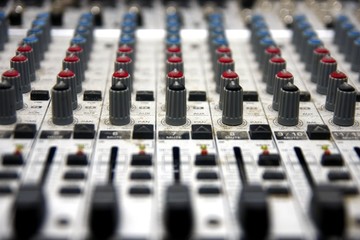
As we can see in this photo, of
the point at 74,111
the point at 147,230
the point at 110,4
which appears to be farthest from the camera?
the point at 110,4

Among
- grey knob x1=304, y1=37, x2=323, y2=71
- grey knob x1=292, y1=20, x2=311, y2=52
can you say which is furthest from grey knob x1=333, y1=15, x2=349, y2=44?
grey knob x1=304, y1=37, x2=323, y2=71

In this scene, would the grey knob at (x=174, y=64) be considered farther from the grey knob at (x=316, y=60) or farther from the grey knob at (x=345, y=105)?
the grey knob at (x=345, y=105)

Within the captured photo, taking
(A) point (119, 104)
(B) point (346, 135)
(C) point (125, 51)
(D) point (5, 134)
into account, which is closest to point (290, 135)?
(B) point (346, 135)

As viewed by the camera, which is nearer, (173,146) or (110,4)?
(173,146)

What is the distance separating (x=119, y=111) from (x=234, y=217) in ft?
3.33

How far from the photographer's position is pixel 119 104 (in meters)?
3.27

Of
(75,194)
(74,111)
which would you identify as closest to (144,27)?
(74,111)

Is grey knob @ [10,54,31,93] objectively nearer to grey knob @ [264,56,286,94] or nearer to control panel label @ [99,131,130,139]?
control panel label @ [99,131,130,139]

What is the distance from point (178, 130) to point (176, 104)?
131mm

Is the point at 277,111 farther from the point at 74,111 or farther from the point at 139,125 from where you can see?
the point at 74,111

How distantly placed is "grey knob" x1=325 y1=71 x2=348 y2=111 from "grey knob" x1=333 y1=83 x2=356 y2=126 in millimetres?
140

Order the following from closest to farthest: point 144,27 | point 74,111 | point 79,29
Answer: point 74,111, point 79,29, point 144,27

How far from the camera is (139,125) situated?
324 cm

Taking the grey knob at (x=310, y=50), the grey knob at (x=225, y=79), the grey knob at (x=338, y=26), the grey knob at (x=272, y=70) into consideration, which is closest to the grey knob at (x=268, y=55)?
the grey knob at (x=272, y=70)
